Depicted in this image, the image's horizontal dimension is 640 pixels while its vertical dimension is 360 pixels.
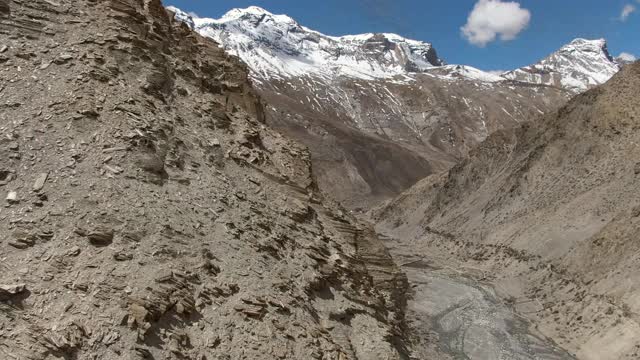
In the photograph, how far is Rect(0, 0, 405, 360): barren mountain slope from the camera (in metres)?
8.86

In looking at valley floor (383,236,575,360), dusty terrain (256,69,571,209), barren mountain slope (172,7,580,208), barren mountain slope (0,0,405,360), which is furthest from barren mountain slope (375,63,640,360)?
barren mountain slope (172,7,580,208)

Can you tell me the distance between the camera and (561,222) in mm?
40688

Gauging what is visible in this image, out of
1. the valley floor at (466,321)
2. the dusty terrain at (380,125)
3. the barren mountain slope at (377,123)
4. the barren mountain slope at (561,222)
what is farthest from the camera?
the barren mountain slope at (377,123)

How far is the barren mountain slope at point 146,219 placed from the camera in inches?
349

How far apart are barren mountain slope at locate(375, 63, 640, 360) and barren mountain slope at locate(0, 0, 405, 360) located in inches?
614

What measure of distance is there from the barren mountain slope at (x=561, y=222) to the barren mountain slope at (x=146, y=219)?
15594 mm

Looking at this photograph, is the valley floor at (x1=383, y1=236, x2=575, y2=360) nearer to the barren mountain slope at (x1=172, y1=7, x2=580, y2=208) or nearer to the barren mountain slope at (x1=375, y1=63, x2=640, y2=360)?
the barren mountain slope at (x1=375, y1=63, x2=640, y2=360)

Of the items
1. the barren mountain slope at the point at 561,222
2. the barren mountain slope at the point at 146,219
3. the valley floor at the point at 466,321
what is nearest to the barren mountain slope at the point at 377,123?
the barren mountain slope at the point at 561,222

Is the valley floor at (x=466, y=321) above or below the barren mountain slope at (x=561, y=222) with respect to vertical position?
below

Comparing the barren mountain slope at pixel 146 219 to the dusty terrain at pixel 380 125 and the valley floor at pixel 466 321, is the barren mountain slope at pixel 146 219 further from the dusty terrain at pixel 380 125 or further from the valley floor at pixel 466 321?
the dusty terrain at pixel 380 125

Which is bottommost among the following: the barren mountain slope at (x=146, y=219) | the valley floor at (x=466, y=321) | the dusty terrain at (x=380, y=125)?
the valley floor at (x=466, y=321)

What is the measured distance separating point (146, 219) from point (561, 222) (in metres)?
35.6

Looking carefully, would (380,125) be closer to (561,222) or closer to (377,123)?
(377,123)

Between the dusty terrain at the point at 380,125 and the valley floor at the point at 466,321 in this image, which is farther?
the dusty terrain at the point at 380,125
